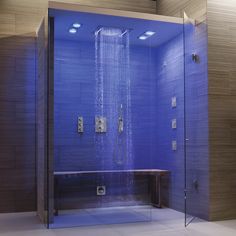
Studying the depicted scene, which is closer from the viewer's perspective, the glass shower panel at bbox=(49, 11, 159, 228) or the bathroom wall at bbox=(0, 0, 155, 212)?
the glass shower panel at bbox=(49, 11, 159, 228)

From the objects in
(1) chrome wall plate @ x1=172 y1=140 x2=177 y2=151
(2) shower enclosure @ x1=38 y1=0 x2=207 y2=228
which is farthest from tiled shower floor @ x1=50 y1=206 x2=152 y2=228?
(1) chrome wall plate @ x1=172 y1=140 x2=177 y2=151

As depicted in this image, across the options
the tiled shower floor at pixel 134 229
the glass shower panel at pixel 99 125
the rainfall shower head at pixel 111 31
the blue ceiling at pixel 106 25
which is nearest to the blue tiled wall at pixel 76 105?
the glass shower panel at pixel 99 125

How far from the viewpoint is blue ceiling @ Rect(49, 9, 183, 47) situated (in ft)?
14.7

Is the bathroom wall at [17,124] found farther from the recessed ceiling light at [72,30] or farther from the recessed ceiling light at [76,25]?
the recessed ceiling light at [76,25]

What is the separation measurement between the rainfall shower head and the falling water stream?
66 millimetres

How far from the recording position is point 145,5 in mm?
6074

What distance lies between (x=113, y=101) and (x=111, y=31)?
96cm

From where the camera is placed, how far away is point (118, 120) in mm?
5445

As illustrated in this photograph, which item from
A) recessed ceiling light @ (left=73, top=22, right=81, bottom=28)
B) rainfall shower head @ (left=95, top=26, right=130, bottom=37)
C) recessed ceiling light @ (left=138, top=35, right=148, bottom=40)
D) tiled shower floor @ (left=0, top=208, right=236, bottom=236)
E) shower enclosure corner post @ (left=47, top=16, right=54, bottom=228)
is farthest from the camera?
recessed ceiling light @ (left=138, top=35, right=148, bottom=40)

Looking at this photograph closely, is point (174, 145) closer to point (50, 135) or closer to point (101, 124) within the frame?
point (101, 124)

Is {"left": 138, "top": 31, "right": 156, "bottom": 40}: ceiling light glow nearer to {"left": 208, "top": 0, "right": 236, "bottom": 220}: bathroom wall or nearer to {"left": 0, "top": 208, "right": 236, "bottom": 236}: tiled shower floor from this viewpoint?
{"left": 208, "top": 0, "right": 236, "bottom": 220}: bathroom wall

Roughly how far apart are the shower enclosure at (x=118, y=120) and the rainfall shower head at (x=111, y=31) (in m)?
0.01

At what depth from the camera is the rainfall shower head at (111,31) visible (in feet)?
16.2

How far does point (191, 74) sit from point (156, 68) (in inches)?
50.5
